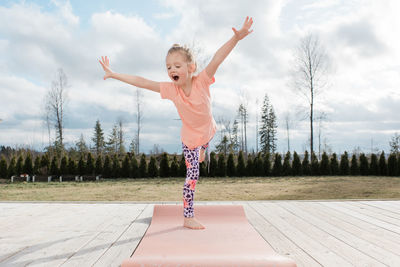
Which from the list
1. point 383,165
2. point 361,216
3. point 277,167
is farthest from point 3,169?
point 383,165

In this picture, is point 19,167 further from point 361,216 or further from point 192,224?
point 361,216

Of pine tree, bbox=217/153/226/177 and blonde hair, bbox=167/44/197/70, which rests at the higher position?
blonde hair, bbox=167/44/197/70

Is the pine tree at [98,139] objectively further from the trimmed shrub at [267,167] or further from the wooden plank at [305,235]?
the wooden plank at [305,235]

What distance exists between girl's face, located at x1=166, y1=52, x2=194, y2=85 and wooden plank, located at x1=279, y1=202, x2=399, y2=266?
1.85 metres

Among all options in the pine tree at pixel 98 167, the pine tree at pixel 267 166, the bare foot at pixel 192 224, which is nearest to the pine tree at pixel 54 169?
the pine tree at pixel 98 167

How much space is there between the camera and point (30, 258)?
2.23 metres

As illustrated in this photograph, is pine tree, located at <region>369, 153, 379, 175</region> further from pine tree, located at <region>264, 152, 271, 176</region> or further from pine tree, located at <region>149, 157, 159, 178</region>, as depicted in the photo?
pine tree, located at <region>149, 157, 159, 178</region>

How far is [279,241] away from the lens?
2.62 metres

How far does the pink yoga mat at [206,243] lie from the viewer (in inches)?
74.2

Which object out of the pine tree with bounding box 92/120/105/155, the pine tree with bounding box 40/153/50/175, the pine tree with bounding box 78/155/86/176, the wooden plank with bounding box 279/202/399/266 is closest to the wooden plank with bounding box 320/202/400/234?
the wooden plank with bounding box 279/202/399/266

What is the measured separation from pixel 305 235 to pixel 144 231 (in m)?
1.48

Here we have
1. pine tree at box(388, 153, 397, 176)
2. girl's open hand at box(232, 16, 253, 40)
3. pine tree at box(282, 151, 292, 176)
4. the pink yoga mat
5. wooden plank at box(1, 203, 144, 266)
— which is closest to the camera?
the pink yoga mat

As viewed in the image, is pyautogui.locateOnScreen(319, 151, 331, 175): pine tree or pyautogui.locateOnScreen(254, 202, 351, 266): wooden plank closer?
pyautogui.locateOnScreen(254, 202, 351, 266): wooden plank

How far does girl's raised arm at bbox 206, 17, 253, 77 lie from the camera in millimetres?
2633
